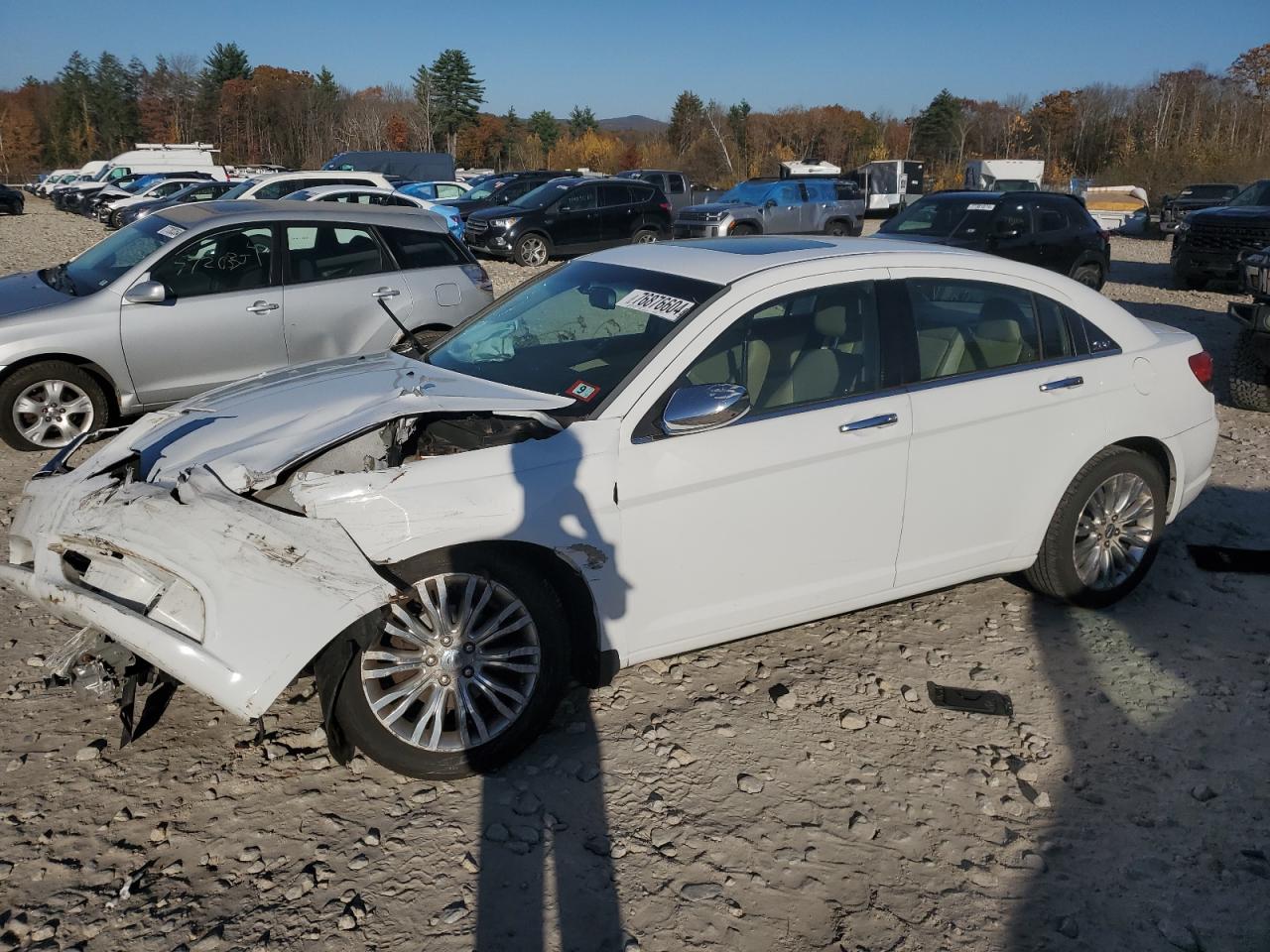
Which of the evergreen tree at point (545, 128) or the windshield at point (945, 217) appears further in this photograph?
the evergreen tree at point (545, 128)

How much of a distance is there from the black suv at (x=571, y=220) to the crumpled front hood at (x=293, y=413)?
16131mm

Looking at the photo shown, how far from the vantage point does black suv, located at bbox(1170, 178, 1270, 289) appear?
15516 mm

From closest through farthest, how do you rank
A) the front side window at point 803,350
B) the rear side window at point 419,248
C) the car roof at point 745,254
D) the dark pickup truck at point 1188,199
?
1. the front side window at point 803,350
2. the car roof at point 745,254
3. the rear side window at point 419,248
4. the dark pickup truck at point 1188,199

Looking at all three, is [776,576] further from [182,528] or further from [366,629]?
[182,528]

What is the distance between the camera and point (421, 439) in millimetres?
3680

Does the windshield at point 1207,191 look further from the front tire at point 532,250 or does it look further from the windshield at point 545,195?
the front tire at point 532,250

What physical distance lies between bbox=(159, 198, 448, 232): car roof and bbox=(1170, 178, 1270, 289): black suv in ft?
42.7

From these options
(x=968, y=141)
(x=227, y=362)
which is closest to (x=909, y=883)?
(x=227, y=362)

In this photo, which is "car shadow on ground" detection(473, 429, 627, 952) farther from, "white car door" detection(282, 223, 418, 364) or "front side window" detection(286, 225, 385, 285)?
"front side window" detection(286, 225, 385, 285)

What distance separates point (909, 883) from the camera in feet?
9.80

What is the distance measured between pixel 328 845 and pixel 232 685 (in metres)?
0.61

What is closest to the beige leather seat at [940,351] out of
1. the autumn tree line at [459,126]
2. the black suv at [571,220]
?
the black suv at [571,220]

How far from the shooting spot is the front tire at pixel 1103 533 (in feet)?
14.7

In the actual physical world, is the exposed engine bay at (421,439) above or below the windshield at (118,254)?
below
